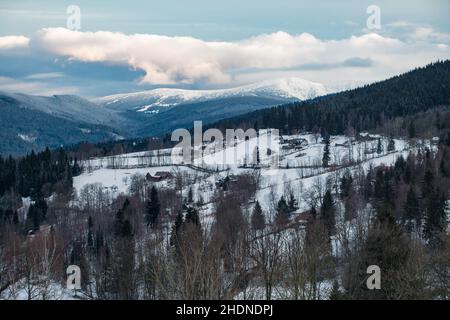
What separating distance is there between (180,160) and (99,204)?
110 ft

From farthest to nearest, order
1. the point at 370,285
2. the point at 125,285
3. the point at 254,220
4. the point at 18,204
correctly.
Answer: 1. the point at 18,204
2. the point at 254,220
3. the point at 125,285
4. the point at 370,285

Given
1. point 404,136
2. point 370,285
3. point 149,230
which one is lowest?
point 149,230

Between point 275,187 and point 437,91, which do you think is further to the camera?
point 437,91

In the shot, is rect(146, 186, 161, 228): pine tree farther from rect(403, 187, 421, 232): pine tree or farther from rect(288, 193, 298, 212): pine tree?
rect(403, 187, 421, 232): pine tree

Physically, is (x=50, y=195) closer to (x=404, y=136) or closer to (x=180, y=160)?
(x=180, y=160)

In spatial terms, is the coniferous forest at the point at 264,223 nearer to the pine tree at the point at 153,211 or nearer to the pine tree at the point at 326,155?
the pine tree at the point at 153,211

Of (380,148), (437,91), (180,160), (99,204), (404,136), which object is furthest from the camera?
(437,91)

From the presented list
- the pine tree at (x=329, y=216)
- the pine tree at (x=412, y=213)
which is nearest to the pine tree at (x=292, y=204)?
the pine tree at (x=329, y=216)

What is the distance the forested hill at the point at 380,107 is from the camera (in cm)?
11025

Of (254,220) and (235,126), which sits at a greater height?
(235,126)

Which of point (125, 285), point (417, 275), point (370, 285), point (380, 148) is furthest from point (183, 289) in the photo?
point (380, 148)

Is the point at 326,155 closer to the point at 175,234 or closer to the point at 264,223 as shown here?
the point at 264,223

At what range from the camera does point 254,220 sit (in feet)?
148

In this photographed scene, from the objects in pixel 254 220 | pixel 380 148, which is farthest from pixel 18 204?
pixel 380 148
